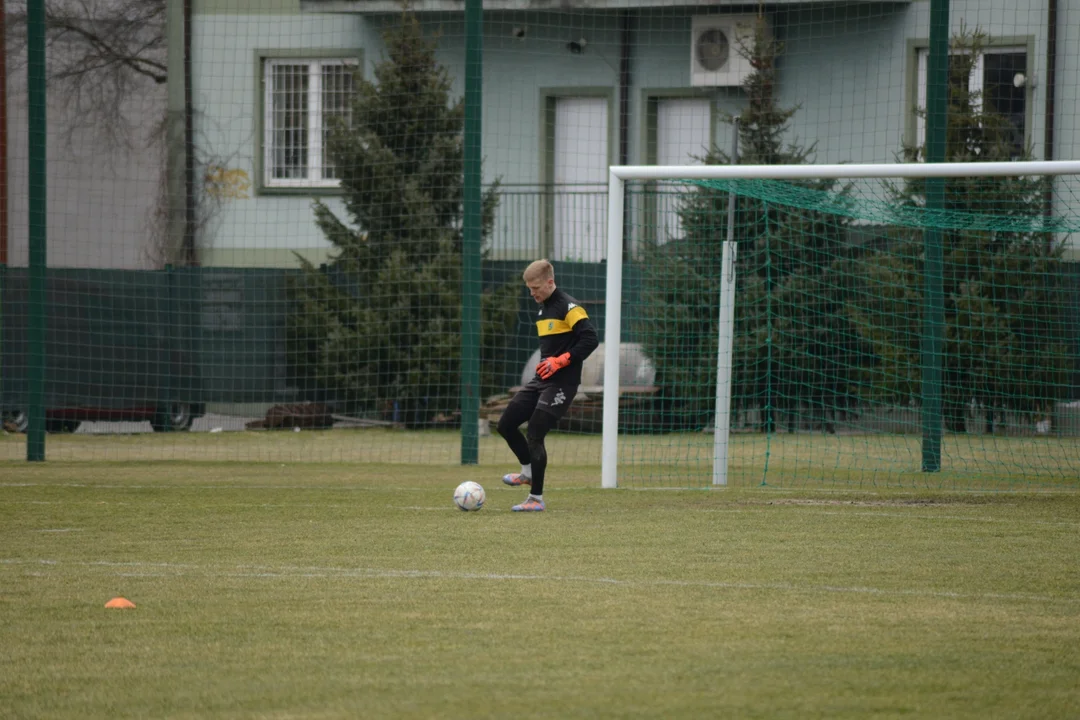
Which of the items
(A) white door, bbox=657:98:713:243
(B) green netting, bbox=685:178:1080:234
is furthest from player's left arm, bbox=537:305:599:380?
(A) white door, bbox=657:98:713:243

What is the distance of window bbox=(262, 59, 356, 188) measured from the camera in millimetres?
21203

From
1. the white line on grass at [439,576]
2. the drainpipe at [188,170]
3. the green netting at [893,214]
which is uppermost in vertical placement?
the drainpipe at [188,170]

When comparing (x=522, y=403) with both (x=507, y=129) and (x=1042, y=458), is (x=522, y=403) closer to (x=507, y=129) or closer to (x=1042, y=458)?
(x=1042, y=458)

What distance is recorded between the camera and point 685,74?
21438mm

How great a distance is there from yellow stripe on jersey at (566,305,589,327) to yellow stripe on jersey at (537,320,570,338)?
36 millimetres

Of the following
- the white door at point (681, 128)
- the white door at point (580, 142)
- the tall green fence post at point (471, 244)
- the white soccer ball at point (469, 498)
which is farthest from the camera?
the white door at point (580, 142)

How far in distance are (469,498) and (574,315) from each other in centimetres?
148

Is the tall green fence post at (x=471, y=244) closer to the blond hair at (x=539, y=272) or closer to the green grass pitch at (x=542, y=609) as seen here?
the green grass pitch at (x=542, y=609)

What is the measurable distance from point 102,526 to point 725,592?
14.3 feet

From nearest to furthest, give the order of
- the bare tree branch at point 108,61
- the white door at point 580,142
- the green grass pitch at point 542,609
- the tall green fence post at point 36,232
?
the green grass pitch at point 542,609
the tall green fence post at point 36,232
the white door at point 580,142
the bare tree branch at point 108,61

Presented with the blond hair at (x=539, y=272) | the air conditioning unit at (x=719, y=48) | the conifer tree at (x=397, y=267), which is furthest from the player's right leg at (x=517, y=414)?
the air conditioning unit at (x=719, y=48)

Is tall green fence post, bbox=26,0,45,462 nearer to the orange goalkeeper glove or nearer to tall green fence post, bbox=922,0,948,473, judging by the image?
the orange goalkeeper glove

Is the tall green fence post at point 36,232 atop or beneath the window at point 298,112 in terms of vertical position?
beneath

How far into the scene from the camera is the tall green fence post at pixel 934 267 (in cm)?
1200
